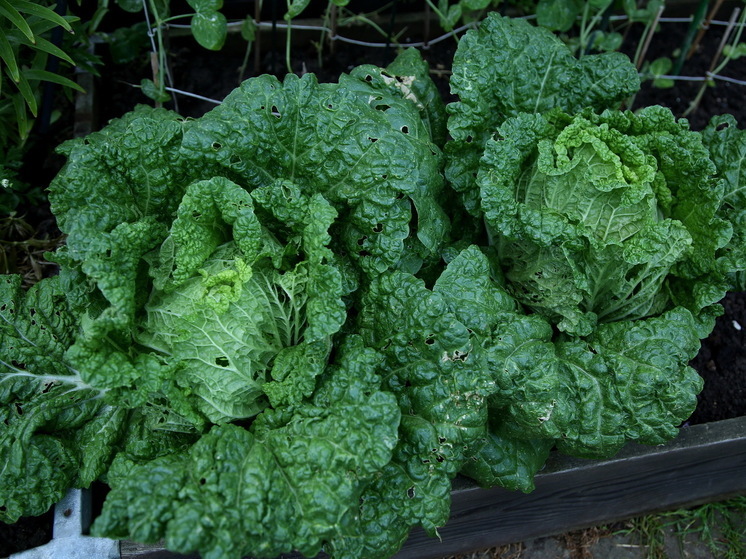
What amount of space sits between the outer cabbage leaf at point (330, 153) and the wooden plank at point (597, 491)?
1.11 meters

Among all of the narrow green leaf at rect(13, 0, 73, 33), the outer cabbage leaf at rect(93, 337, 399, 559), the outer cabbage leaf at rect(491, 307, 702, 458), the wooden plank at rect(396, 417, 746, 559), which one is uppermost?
the narrow green leaf at rect(13, 0, 73, 33)

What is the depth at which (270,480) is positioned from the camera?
218 cm

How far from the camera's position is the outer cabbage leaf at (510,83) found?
280 cm

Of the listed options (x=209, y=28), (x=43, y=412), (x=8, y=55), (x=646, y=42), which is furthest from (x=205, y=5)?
(x=646, y=42)

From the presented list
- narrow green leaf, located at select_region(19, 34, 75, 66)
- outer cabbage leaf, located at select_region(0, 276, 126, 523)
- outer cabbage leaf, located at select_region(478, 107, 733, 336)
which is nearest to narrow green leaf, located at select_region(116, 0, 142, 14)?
narrow green leaf, located at select_region(19, 34, 75, 66)

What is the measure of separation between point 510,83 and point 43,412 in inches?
89.0

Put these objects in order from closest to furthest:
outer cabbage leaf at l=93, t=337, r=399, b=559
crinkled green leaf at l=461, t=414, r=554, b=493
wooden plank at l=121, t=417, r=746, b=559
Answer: outer cabbage leaf at l=93, t=337, r=399, b=559 < crinkled green leaf at l=461, t=414, r=554, b=493 < wooden plank at l=121, t=417, r=746, b=559

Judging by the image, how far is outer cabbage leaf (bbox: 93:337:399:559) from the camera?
6.67 ft

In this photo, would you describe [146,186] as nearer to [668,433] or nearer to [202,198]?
[202,198]

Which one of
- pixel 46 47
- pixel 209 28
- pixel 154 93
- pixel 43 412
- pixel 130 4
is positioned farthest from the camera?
pixel 130 4

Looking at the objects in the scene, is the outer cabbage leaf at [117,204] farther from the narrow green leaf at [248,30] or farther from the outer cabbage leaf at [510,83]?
the narrow green leaf at [248,30]

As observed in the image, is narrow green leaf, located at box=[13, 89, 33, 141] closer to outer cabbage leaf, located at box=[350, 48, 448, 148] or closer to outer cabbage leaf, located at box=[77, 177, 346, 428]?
outer cabbage leaf, located at box=[77, 177, 346, 428]

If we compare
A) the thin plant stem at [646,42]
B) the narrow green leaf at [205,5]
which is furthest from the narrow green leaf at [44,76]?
the thin plant stem at [646,42]

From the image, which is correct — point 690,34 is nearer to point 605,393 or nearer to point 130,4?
point 605,393
